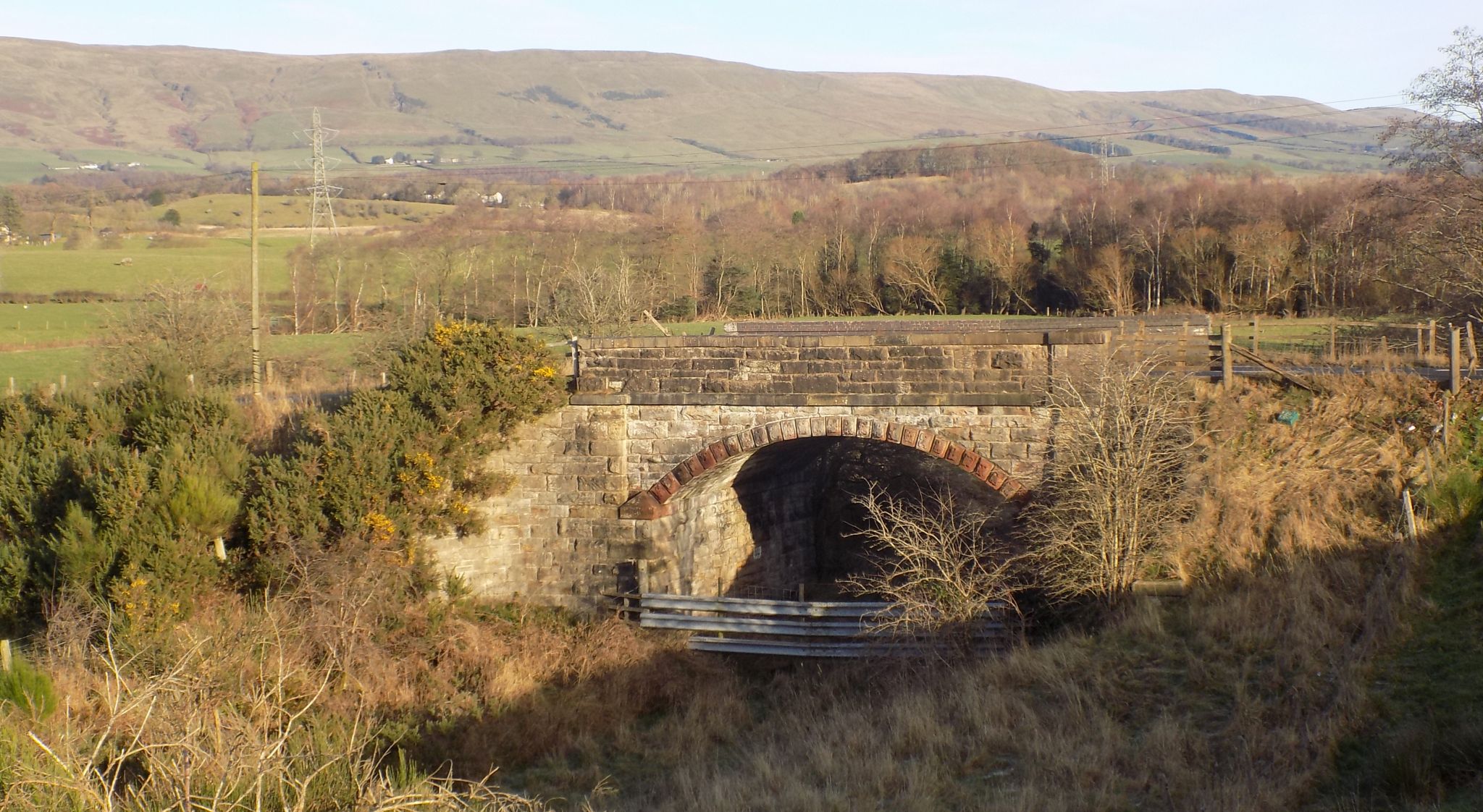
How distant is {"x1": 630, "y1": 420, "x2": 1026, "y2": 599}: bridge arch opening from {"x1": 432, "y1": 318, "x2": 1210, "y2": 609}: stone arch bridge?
4 centimetres

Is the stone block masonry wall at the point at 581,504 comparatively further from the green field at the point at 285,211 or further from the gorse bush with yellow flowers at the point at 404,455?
the green field at the point at 285,211

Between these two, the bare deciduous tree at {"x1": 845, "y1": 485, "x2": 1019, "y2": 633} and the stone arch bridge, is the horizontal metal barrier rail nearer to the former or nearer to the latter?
the stone arch bridge

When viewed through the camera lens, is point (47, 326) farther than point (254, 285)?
Yes

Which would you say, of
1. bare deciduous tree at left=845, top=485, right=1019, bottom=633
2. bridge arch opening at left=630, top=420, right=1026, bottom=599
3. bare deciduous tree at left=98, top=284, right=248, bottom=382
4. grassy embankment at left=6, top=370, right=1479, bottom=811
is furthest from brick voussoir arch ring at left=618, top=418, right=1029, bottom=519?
bare deciduous tree at left=98, top=284, right=248, bottom=382

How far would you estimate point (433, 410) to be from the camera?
15.4 metres

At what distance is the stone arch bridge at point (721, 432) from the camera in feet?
Answer: 44.5

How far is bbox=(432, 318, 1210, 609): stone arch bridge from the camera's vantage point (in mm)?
13570

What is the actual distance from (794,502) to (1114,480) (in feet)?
26.1

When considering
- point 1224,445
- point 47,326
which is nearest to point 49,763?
point 1224,445

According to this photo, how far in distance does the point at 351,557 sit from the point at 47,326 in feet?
117

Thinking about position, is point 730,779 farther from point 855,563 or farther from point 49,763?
point 855,563

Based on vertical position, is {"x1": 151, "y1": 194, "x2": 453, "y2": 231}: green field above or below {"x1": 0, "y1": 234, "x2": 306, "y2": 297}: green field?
above

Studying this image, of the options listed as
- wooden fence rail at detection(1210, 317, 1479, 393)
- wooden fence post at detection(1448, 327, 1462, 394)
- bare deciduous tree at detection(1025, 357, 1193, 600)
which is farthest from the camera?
wooden fence rail at detection(1210, 317, 1479, 393)

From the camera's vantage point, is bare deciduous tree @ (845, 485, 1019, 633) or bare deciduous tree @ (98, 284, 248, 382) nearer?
bare deciduous tree @ (845, 485, 1019, 633)
